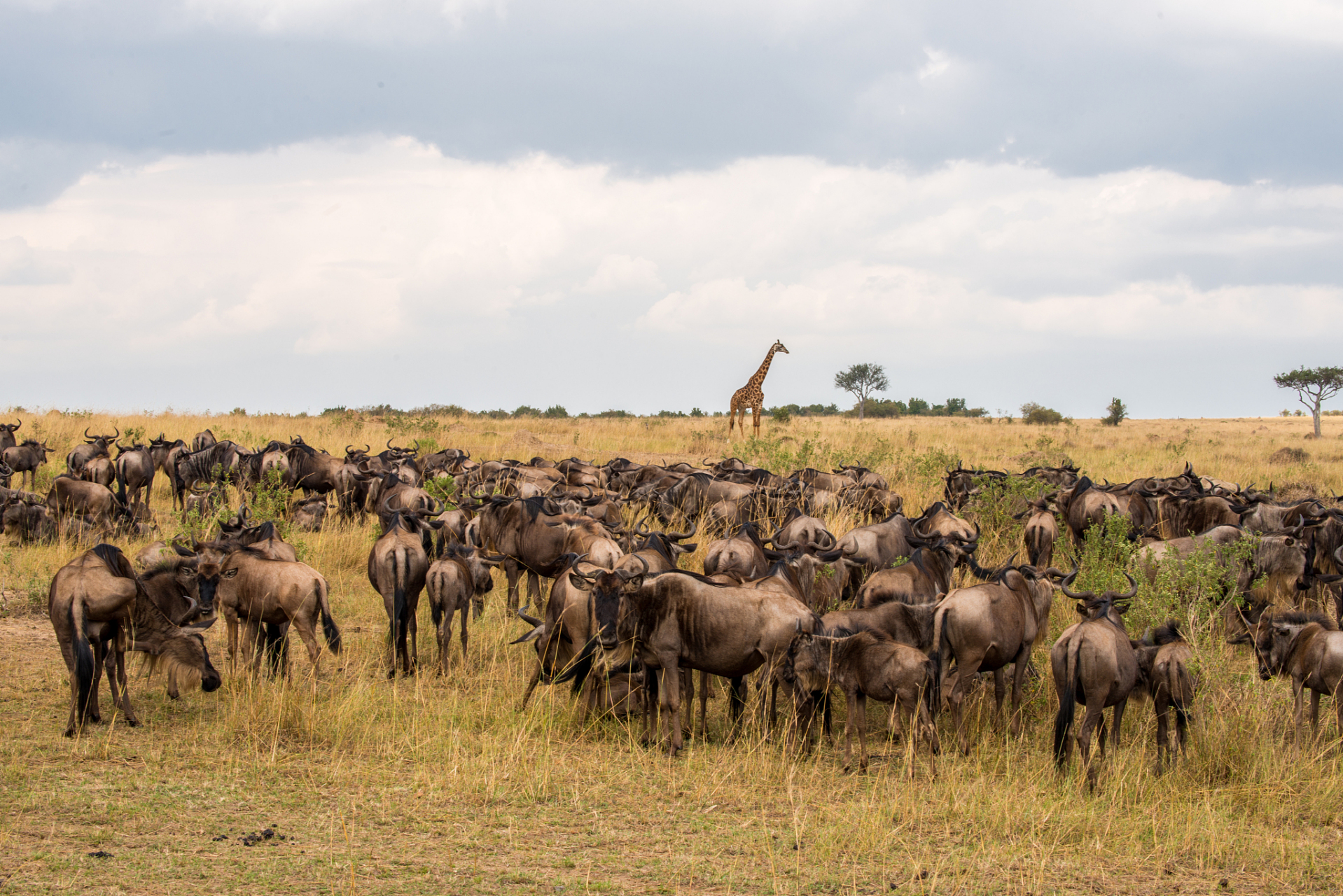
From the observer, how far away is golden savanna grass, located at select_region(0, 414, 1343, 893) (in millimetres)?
4770

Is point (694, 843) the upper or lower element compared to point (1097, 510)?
lower

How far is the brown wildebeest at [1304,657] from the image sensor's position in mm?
6387

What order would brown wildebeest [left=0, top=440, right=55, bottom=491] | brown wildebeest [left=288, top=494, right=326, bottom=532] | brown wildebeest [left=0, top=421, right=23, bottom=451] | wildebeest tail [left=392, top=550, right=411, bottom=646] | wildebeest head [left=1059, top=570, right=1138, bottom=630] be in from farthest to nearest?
1. brown wildebeest [left=0, top=421, right=23, bottom=451]
2. brown wildebeest [left=0, top=440, right=55, bottom=491]
3. brown wildebeest [left=288, top=494, right=326, bottom=532]
4. wildebeest tail [left=392, top=550, right=411, bottom=646]
5. wildebeest head [left=1059, top=570, right=1138, bottom=630]

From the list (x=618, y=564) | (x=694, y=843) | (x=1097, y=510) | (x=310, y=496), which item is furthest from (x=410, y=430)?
(x=694, y=843)

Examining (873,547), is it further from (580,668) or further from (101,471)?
(101,471)

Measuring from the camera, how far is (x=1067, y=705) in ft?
19.8

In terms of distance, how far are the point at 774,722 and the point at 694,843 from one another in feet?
6.37

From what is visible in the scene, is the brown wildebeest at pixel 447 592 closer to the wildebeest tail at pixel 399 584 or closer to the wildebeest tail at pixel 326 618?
the wildebeest tail at pixel 399 584

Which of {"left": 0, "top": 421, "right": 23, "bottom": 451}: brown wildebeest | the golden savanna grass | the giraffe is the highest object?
the giraffe

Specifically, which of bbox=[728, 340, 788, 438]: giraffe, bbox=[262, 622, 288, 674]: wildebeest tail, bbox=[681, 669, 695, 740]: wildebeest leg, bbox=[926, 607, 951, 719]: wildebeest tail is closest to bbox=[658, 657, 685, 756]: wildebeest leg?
bbox=[681, 669, 695, 740]: wildebeest leg

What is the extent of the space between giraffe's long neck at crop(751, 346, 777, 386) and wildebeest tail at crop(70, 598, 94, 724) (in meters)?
27.0

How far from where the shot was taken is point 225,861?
474 centimetres

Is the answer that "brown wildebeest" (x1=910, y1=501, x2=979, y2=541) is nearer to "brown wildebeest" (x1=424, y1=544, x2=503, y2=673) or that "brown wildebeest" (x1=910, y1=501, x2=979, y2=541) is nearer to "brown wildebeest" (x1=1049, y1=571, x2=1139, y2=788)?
"brown wildebeest" (x1=1049, y1=571, x2=1139, y2=788)

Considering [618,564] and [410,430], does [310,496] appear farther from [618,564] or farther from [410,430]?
[410,430]
